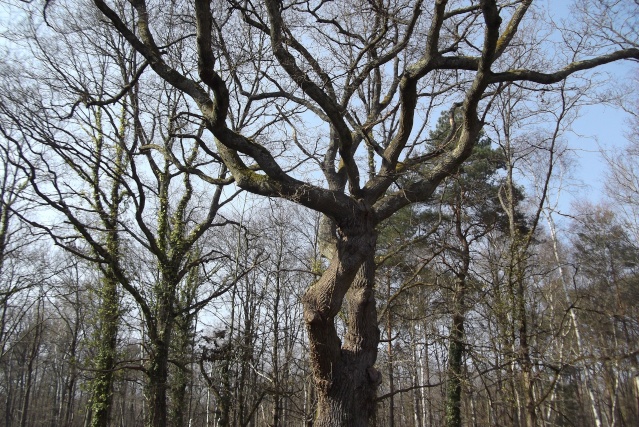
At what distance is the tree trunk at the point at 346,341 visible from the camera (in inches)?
190

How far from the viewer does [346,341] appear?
211 inches

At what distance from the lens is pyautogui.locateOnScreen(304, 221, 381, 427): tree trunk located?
4832mm

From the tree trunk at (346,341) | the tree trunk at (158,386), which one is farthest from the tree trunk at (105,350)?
the tree trunk at (346,341)

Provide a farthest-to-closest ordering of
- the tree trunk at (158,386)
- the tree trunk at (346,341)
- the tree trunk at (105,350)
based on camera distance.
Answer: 1. the tree trunk at (105,350)
2. the tree trunk at (158,386)
3. the tree trunk at (346,341)

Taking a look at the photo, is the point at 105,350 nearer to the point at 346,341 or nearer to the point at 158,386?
the point at 158,386

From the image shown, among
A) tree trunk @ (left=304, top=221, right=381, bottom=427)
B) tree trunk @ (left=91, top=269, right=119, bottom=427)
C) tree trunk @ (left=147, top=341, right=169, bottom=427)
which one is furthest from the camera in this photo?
tree trunk @ (left=91, top=269, right=119, bottom=427)

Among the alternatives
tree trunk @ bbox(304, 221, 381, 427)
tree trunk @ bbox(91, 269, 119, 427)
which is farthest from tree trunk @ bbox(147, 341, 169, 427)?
tree trunk @ bbox(304, 221, 381, 427)

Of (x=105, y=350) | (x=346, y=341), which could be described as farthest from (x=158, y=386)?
(x=346, y=341)

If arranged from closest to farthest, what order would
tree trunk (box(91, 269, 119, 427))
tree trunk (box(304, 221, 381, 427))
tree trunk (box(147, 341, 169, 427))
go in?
tree trunk (box(304, 221, 381, 427)) < tree trunk (box(147, 341, 169, 427)) < tree trunk (box(91, 269, 119, 427))

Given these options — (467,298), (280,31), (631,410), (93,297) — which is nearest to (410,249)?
(467,298)

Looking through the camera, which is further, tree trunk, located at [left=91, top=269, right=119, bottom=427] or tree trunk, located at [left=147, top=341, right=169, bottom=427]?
tree trunk, located at [left=91, top=269, right=119, bottom=427]

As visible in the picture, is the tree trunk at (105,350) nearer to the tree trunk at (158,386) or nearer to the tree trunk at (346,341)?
the tree trunk at (158,386)

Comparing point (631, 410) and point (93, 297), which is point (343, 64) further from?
point (631, 410)

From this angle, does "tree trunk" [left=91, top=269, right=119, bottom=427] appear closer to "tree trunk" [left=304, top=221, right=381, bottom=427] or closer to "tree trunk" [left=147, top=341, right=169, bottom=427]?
"tree trunk" [left=147, top=341, right=169, bottom=427]
